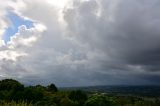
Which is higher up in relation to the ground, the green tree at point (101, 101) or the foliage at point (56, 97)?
the foliage at point (56, 97)

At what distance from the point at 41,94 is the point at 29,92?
3149 millimetres

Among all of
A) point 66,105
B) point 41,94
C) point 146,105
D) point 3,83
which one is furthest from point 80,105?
point 3,83

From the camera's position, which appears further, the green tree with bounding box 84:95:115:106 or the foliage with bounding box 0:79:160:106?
the foliage with bounding box 0:79:160:106

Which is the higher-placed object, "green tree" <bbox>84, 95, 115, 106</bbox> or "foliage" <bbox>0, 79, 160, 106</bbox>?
"foliage" <bbox>0, 79, 160, 106</bbox>

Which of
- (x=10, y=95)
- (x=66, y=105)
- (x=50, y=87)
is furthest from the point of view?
(x=50, y=87)

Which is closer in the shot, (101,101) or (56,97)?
(101,101)

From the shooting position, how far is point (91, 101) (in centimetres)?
5788

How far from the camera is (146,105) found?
95438 mm

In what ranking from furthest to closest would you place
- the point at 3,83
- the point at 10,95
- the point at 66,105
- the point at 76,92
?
the point at 3,83, the point at 76,92, the point at 10,95, the point at 66,105

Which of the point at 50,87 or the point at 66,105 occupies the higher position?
the point at 50,87

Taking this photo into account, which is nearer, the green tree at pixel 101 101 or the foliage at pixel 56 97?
the green tree at pixel 101 101

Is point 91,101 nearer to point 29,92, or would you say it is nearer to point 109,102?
point 109,102

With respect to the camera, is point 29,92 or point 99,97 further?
point 29,92

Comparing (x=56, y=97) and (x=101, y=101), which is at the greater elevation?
(x=56, y=97)
